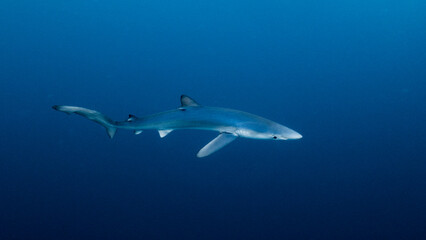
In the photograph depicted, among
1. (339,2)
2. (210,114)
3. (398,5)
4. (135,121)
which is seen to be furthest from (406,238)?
(398,5)

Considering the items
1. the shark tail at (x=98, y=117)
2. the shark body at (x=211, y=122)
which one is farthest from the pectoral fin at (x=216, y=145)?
the shark tail at (x=98, y=117)

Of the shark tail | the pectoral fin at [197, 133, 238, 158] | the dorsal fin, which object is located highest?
the dorsal fin

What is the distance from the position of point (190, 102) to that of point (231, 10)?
24270mm

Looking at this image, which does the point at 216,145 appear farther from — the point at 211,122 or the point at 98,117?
the point at 98,117

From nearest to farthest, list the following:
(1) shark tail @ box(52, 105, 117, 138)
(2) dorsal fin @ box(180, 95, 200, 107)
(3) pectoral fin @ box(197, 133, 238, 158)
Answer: (3) pectoral fin @ box(197, 133, 238, 158)
(1) shark tail @ box(52, 105, 117, 138)
(2) dorsal fin @ box(180, 95, 200, 107)

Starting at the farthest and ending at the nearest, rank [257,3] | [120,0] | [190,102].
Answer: [120,0]
[257,3]
[190,102]

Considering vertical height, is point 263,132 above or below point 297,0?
below

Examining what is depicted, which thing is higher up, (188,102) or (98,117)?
(188,102)

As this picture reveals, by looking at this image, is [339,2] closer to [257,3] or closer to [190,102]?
[257,3]

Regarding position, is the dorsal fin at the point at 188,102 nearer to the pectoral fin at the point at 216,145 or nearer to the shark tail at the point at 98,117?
the pectoral fin at the point at 216,145

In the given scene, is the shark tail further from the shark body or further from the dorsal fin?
the dorsal fin

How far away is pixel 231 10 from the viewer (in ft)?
86.5

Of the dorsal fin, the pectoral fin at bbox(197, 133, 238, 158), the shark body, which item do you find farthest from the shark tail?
the pectoral fin at bbox(197, 133, 238, 158)

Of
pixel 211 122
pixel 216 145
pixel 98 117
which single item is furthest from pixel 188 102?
pixel 98 117
